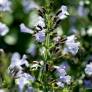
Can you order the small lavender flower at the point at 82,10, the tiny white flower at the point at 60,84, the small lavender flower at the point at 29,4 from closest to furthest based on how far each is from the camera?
the tiny white flower at the point at 60,84 < the small lavender flower at the point at 29,4 < the small lavender flower at the point at 82,10

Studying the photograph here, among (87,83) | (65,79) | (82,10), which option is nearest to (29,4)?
Result: (82,10)

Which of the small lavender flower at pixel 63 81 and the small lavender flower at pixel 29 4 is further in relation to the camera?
the small lavender flower at pixel 29 4

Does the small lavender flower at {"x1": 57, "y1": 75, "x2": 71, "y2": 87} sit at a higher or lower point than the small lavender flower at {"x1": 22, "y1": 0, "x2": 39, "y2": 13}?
lower

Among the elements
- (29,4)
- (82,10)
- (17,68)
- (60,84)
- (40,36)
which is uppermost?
(29,4)

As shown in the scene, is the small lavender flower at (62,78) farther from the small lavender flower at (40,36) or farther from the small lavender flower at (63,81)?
the small lavender flower at (40,36)

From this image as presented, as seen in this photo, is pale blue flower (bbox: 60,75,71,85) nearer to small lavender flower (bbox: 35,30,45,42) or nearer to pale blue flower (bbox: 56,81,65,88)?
pale blue flower (bbox: 56,81,65,88)

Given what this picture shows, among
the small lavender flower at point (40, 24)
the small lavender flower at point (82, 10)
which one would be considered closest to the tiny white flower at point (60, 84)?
the small lavender flower at point (40, 24)

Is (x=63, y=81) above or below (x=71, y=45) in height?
below

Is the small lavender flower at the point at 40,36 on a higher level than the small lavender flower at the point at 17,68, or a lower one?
higher

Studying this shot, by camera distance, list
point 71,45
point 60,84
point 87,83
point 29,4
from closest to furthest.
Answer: point 60,84
point 71,45
point 87,83
point 29,4

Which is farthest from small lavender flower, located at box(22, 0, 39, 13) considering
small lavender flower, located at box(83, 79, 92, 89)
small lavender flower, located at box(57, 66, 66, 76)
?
small lavender flower, located at box(57, 66, 66, 76)

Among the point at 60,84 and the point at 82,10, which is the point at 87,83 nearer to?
the point at 60,84

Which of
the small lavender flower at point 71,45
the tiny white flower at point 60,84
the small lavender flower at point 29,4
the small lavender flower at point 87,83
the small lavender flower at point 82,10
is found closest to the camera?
the tiny white flower at point 60,84
